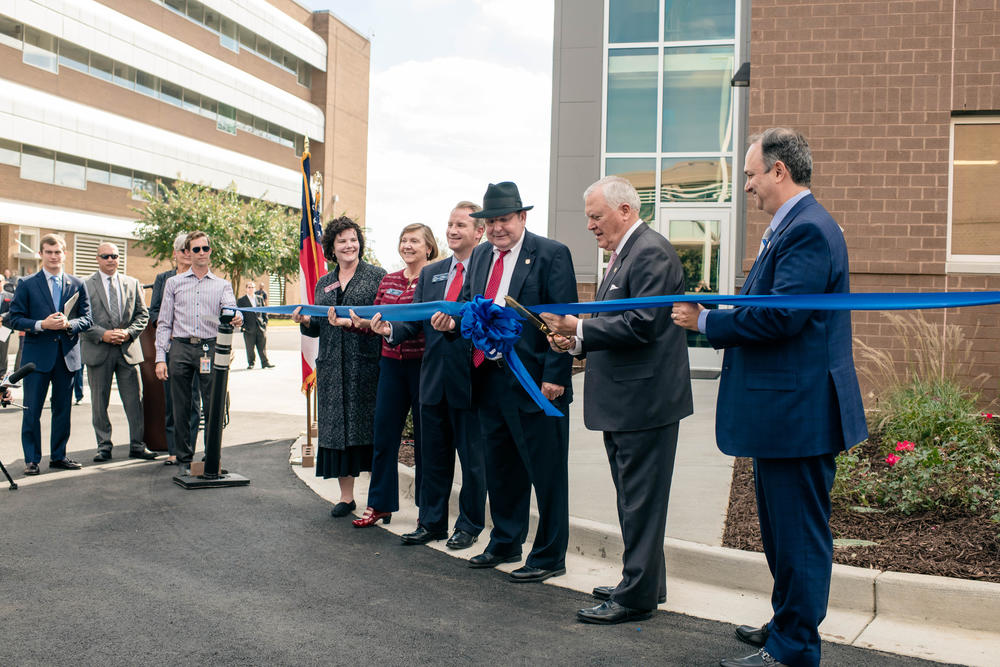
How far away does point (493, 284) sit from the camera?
538 centimetres

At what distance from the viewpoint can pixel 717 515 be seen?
583cm

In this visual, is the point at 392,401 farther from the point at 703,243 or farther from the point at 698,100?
the point at 698,100

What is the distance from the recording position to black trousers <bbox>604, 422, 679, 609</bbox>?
4.24m

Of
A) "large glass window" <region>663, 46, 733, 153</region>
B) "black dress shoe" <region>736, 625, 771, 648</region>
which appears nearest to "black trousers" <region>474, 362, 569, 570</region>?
"black dress shoe" <region>736, 625, 771, 648</region>

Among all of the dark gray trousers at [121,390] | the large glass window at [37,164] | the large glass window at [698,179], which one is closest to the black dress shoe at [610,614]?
the dark gray trousers at [121,390]

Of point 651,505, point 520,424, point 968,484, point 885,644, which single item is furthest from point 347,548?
point 968,484

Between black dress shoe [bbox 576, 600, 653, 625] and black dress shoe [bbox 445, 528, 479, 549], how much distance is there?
1499mm

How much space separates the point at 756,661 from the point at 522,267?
2620mm

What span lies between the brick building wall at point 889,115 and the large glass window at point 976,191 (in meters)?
0.19

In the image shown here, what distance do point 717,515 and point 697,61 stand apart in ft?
40.8

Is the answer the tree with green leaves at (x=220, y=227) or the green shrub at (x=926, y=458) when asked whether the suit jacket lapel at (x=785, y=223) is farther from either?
the tree with green leaves at (x=220, y=227)

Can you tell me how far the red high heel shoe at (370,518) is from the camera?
621cm

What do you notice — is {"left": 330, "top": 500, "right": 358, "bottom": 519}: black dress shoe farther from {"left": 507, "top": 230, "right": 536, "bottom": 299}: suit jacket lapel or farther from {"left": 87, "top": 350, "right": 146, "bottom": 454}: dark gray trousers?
{"left": 87, "top": 350, "right": 146, "bottom": 454}: dark gray trousers

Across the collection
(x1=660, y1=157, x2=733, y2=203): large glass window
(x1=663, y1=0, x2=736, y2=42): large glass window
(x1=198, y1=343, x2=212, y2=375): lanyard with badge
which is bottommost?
(x1=198, y1=343, x2=212, y2=375): lanyard with badge
